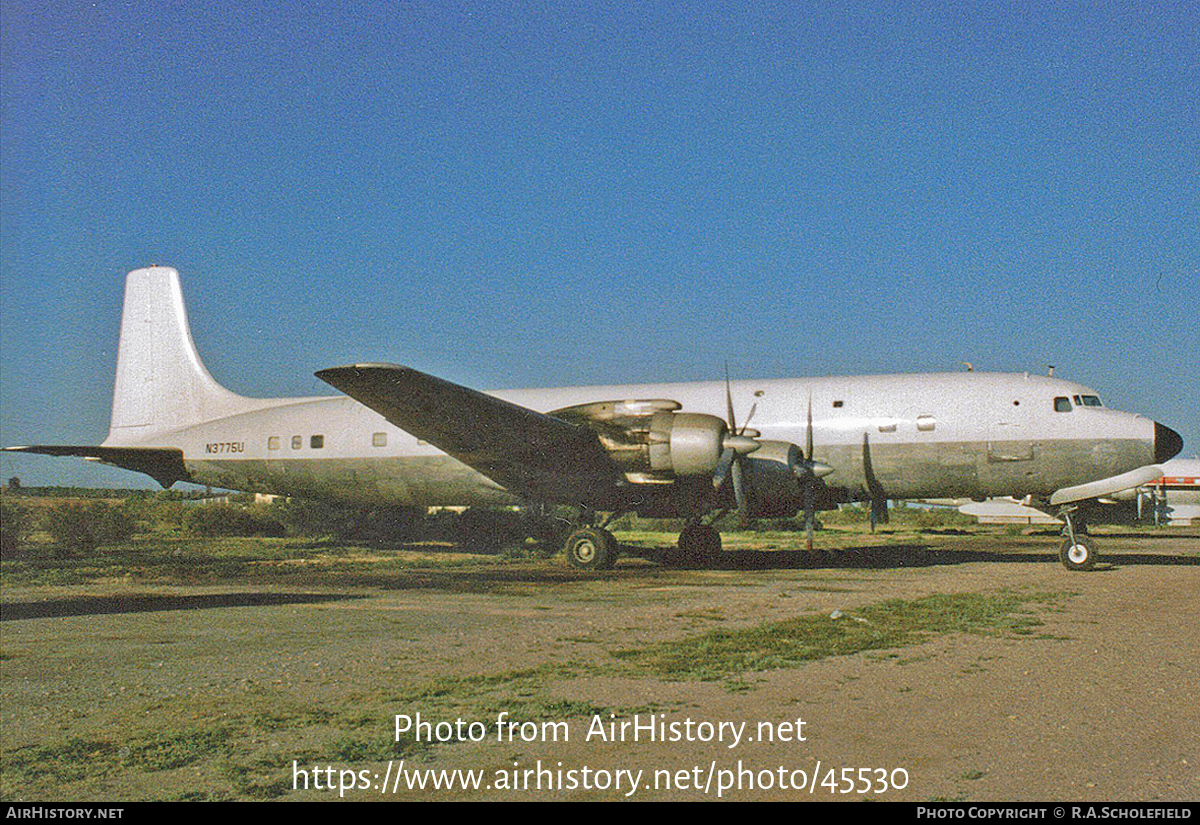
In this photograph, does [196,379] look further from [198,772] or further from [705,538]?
[198,772]

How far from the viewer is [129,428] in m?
23.9

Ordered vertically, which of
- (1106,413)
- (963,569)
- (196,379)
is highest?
(196,379)

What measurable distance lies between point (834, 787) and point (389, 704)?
3.16 metres

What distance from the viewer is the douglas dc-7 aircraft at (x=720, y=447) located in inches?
656

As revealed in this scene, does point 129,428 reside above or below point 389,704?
above

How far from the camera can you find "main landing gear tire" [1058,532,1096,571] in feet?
56.7

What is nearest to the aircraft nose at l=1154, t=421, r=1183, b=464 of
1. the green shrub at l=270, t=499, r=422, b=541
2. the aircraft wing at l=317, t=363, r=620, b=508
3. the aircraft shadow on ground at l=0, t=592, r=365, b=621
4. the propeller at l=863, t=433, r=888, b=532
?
the propeller at l=863, t=433, r=888, b=532

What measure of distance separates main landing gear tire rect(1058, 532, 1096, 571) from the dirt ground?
5757 millimetres

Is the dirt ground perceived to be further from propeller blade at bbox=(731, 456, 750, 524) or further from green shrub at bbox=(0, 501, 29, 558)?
green shrub at bbox=(0, 501, 29, 558)

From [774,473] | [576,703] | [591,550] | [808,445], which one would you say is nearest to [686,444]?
[774,473]

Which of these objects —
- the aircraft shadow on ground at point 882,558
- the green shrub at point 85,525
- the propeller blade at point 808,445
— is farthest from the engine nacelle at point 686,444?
the green shrub at point 85,525

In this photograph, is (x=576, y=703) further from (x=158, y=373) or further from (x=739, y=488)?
(x=158, y=373)

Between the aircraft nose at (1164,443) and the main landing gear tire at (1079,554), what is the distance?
2.04 metres

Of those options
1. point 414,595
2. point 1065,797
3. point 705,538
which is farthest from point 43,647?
point 705,538
